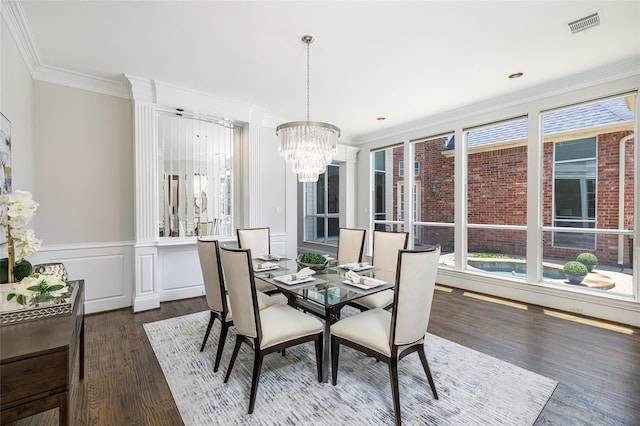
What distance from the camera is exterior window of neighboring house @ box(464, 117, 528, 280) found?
4.18m

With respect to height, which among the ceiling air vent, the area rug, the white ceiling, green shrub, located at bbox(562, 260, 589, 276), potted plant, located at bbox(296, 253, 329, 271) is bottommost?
the area rug

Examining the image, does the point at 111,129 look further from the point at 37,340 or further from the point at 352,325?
the point at 352,325

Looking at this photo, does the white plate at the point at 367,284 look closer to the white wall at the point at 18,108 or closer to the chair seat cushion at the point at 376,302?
the chair seat cushion at the point at 376,302

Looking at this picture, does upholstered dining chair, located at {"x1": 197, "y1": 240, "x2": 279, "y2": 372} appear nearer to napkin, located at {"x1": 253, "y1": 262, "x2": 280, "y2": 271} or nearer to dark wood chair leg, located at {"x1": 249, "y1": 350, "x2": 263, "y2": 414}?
napkin, located at {"x1": 253, "y1": 262, "x2": 280, "y2": 271}

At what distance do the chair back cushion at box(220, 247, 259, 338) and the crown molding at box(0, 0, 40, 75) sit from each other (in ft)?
8.15

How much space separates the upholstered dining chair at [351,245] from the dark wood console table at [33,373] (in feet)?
8.80

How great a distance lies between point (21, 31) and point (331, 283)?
11.2 feet

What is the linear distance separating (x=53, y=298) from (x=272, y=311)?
131cm

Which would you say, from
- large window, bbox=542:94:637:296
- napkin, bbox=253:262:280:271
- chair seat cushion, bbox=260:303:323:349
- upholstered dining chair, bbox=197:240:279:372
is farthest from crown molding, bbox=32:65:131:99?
large window, bbox=542:94:637:296

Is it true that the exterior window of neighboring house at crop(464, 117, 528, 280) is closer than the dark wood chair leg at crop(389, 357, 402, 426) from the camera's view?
No

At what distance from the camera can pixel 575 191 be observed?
3703 mm

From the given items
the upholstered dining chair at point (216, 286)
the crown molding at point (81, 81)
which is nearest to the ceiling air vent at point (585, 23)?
the upholstered dining chair at point (216, 286)

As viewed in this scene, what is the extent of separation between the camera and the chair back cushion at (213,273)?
2.28 meters

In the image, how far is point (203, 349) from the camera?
2654mm
